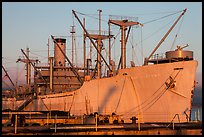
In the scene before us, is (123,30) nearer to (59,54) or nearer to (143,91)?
(143,91)

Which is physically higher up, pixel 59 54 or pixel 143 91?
pixel 59 54

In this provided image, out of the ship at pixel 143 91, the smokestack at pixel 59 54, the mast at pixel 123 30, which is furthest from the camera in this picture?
the smokestack at pixel 59 54

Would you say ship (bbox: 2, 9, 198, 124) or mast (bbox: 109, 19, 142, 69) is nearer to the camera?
ship (bbox: 2, 9, 198, 124)

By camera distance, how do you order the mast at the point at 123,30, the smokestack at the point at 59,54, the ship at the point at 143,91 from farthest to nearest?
the smokestack at the point at 59,54 → the mast at the point at 123,30 → the ship at the point at 143,91

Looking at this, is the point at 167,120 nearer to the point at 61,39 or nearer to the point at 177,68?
the point at 177,68

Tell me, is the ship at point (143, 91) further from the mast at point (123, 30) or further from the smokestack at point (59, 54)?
the smokestack at point (59, 54)

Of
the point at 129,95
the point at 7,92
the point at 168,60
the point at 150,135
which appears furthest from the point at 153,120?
the point at 7,92

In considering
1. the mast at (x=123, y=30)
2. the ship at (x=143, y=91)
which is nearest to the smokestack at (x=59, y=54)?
the ship at (x=143, y=91)

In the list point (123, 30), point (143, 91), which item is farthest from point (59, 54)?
point (143, 91)

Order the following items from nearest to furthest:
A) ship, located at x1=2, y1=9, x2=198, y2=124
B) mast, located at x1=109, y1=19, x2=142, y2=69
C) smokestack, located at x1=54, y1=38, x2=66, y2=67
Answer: ship, located at x1=2, y1=9, x2=198, y2=124 → mast, located at x1=109, y1=19, x2=142, y2=69 → smokestack, located at x1=54, y1=38, x2=66, y2=67

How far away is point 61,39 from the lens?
6259 centimetres

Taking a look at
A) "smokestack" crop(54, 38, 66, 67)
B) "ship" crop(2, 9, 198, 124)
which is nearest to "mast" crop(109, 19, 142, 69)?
"ship" crop(2, 9, 198, 124)

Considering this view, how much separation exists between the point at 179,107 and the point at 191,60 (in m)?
4.58

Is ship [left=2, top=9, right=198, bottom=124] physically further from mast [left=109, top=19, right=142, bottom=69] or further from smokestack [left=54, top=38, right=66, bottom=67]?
smokestack [left=54, top=38, right=66, bottom=67]
